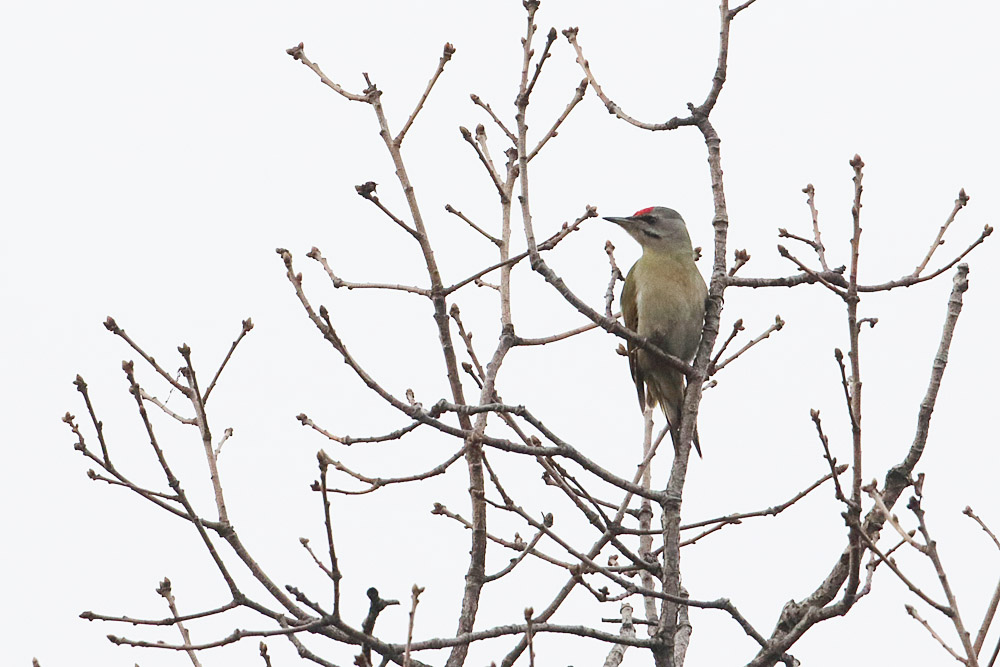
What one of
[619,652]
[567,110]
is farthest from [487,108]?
[619,652]

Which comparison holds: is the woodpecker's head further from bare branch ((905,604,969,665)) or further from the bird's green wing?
bare branch ((905,604,969,665))

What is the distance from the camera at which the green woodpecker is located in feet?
25.0

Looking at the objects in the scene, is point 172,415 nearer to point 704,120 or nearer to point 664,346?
point 704,120

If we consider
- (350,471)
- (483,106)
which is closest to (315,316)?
(350,471)

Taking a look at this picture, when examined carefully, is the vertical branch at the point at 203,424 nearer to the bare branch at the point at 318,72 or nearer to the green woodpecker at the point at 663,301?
the bare branch at the point at 318,72

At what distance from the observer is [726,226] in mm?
5633

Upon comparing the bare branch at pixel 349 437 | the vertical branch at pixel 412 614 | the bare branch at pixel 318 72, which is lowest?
the vertical branch at pixel 412 614

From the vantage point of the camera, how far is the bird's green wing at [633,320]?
805 centimetres

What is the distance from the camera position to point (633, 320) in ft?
26.5

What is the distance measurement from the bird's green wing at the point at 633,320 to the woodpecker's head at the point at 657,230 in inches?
9.8

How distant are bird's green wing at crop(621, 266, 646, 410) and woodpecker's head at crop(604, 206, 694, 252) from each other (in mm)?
248

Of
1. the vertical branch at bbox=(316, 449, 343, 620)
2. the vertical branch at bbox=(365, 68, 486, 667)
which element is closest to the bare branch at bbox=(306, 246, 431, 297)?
the vertical branch at bbox=(365, 68, 486, 667)

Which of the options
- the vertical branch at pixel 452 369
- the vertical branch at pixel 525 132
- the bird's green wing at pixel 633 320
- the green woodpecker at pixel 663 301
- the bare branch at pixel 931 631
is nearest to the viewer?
the bare branch at pixel 931 631

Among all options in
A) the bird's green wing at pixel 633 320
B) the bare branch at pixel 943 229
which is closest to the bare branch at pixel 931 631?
the bare branch at pixel 943 229
